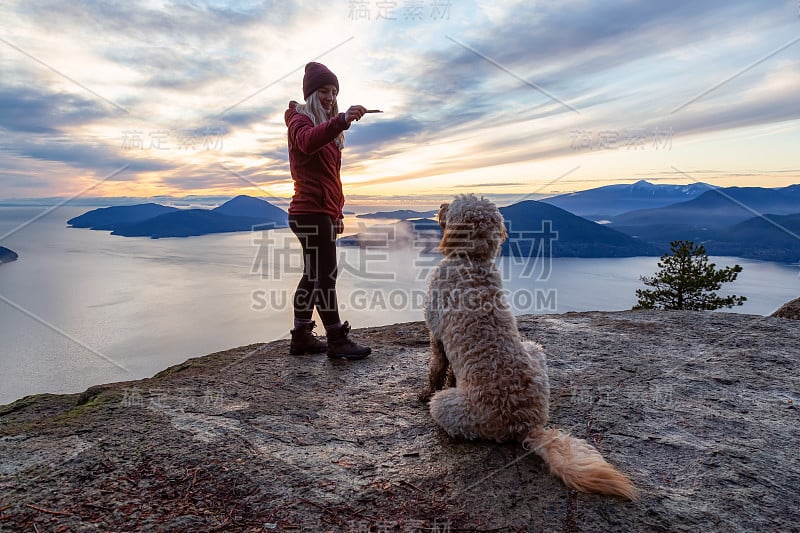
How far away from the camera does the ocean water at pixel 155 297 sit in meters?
22.2

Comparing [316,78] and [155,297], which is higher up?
[316,78]

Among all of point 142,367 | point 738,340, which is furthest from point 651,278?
point 142,367

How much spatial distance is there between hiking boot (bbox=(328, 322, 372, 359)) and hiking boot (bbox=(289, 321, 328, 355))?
0.41 meters

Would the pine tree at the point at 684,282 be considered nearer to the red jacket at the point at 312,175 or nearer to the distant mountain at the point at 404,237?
the distant mountain at the point at 404,237

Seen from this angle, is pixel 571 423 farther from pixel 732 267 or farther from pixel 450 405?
pixel 732 267

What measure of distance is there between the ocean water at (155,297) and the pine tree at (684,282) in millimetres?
649

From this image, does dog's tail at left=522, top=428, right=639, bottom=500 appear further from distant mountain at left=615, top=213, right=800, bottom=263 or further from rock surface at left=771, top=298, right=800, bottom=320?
distant mountain at left=615, top=213, right=800, bottom=263

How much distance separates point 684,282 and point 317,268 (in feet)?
41.2

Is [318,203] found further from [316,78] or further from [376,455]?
A: [376,455]

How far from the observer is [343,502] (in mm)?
2674

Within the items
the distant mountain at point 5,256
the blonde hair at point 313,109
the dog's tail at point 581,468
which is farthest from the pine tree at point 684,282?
the distant mountain at point 5,256

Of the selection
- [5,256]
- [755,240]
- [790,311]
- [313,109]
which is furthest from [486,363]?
[755,240]

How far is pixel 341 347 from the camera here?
19.6ft

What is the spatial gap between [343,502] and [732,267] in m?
13.7
